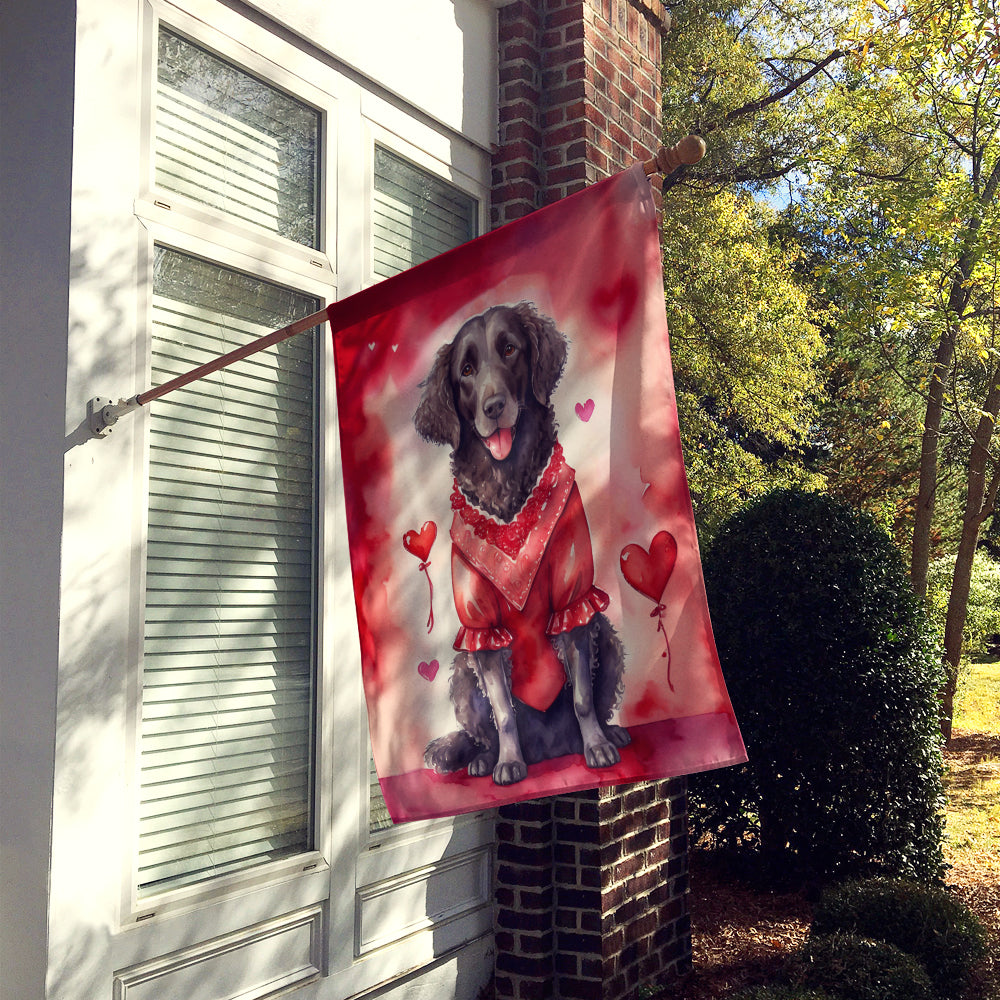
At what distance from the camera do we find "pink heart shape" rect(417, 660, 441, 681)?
2570 millimetres

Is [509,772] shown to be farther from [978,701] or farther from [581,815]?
[978,701]

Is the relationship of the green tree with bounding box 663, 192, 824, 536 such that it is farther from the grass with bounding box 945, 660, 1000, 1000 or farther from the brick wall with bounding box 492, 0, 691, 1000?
the brick wall with bounding box 492, 0, 691, 1000

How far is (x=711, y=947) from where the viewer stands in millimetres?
5273

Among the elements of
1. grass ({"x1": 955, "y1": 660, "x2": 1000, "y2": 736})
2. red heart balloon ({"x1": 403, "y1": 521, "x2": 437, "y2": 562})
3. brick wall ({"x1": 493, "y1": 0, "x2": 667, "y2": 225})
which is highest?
brick wall ({"x1": 493, "y1": 0, "x2": 667, "y2": 225})

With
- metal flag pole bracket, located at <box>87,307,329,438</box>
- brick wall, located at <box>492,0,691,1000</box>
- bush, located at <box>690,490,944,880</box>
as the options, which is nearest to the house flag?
metal flag pole bracket, located at <box>87,307,329,438</box>

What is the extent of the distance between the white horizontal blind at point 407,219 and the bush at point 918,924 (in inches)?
89.2

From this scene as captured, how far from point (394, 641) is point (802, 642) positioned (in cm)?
401

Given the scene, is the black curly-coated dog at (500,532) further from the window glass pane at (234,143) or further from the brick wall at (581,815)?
the brick wall at (581,815)

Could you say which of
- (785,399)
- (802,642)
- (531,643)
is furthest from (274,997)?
(785,399)

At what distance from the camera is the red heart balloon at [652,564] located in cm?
235

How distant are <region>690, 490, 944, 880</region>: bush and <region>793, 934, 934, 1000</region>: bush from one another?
167 cm

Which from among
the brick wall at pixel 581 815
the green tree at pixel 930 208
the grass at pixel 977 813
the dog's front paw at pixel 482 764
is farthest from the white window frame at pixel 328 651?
the green tree at pixel 930 208

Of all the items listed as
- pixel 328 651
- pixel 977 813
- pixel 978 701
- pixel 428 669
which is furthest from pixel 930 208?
pixel 978 701

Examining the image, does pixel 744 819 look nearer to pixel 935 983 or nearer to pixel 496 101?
pixel 935 983
